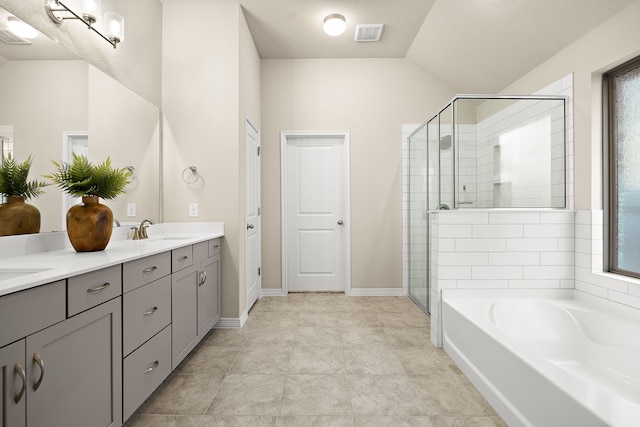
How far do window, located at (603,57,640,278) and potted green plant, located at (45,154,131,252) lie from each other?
3.18 metres

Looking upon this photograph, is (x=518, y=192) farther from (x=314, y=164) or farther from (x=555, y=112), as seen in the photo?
(x=314, y=164)

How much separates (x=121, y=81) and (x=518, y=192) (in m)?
3.03

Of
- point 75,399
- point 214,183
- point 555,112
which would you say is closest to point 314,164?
point 214,183

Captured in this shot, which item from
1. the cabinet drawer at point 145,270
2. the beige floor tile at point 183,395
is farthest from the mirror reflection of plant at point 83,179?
the beige floor tile at point 183,395

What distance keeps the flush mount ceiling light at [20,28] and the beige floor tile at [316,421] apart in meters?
2.31

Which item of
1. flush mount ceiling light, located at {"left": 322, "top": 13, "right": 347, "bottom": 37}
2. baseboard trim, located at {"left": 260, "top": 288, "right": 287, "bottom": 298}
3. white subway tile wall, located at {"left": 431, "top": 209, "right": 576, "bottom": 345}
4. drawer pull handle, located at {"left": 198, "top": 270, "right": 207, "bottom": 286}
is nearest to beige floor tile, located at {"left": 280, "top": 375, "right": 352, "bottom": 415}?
drawer pull handle, located at {"left": 198, "top": 270, "right": 207, "bottom": 286}

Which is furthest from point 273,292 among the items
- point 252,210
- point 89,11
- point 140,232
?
point 89,11

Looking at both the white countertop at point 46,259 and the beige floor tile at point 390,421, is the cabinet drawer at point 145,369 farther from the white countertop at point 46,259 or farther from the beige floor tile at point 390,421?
the beige floor tile at point 390,421

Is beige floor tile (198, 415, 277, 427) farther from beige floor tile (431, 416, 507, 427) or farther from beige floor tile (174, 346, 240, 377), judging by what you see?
beige floor tile (431, 416, 507, 427)

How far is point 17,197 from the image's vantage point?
1598mm

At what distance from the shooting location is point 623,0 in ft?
6.43

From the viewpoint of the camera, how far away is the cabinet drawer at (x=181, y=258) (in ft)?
6.67

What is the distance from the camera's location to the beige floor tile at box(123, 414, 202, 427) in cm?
163

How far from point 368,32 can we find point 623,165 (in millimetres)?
2501
